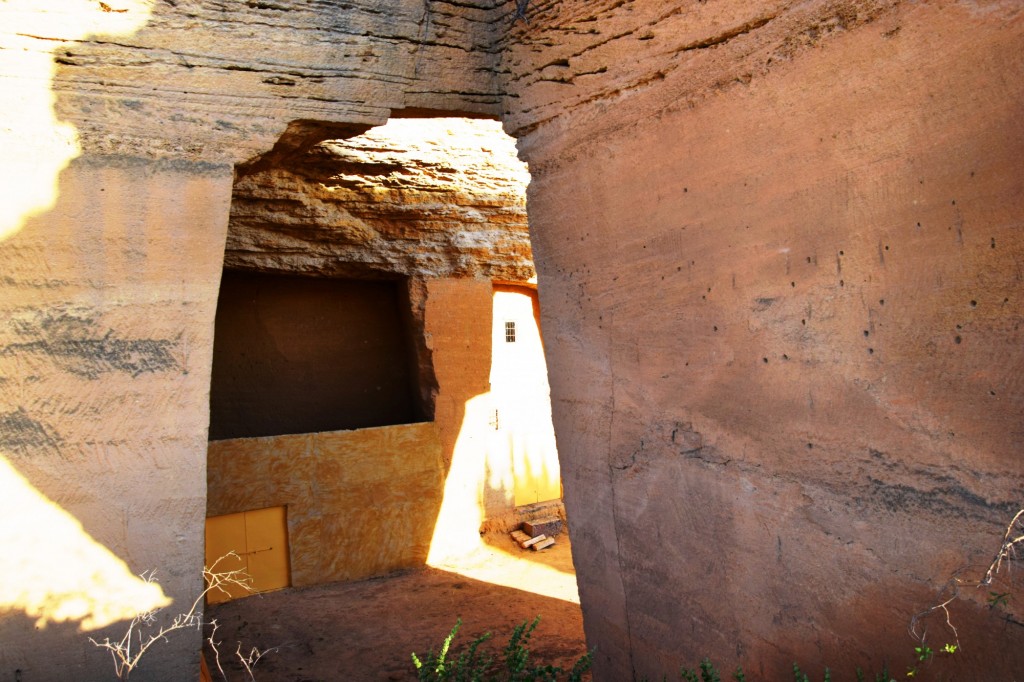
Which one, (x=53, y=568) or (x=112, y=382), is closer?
(x=53, y=568)

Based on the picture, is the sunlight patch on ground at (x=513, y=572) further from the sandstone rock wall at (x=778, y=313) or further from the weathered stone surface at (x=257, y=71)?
the weathered stone surface at (x=257, y=71)

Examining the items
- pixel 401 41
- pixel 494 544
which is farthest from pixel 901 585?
pixel 494 544

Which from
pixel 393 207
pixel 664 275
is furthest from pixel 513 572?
pixel 664 275

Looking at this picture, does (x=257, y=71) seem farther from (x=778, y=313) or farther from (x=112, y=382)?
(x=778, y=313)

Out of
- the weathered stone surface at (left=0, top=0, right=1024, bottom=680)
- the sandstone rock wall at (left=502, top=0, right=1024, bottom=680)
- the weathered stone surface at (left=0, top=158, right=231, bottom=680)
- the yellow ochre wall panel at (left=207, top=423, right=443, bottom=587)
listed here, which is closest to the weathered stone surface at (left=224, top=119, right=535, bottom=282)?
the yellow ochre wall panel at (left=207, top=423, right=443, bottom=587)

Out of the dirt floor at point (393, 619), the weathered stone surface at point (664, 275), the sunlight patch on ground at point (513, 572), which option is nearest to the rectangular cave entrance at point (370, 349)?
the sunlight patch on ground at point (513, 572)

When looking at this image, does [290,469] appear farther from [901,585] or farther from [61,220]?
[901,585]

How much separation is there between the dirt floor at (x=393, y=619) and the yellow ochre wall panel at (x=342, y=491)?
10.0 inches

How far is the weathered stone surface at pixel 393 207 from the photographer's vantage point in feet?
20.2

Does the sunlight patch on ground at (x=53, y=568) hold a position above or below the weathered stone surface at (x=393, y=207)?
below

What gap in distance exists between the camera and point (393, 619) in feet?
21.0

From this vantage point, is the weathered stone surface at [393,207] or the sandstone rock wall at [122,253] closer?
the sandstone rock wall at [122,253]

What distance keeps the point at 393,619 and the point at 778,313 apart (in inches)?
187

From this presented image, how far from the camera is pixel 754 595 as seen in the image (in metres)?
3.11
